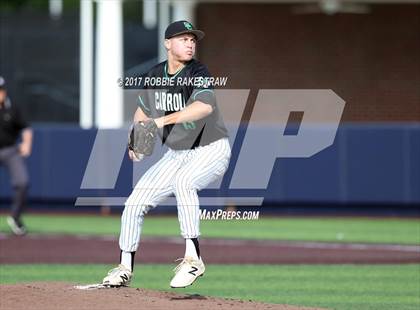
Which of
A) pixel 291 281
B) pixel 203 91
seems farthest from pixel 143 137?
pixel 291 281

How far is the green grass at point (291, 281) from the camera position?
404 inches

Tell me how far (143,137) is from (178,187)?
1.69 ft

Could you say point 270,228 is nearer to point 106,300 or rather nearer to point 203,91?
point 203,91

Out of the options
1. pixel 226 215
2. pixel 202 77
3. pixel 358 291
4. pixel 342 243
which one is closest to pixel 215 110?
pixel 202 77

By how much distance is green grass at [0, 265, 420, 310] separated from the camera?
10.3m

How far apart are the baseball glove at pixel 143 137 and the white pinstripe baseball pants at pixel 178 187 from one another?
0.18 meters

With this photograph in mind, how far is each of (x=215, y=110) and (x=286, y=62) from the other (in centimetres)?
1514

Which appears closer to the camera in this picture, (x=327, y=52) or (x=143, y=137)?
(x=143, y=137)

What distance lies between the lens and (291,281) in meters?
11.9

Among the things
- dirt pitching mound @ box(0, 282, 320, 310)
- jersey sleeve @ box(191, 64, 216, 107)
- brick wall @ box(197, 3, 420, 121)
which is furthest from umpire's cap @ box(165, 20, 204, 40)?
brick wall @ box(197, 3, 420, 121)

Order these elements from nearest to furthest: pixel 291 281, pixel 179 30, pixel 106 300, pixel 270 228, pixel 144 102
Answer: pixel 106 300 < pixel 179 30 < pixel 144 102 < pixel 291 281 < pixel 270 228

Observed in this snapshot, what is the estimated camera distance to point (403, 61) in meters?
23.4

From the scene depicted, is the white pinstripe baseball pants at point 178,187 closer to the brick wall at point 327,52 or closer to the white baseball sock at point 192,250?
the white baseball sock at point 192,250

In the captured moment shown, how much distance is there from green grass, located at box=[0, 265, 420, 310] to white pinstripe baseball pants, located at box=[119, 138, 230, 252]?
1768 millimetres
